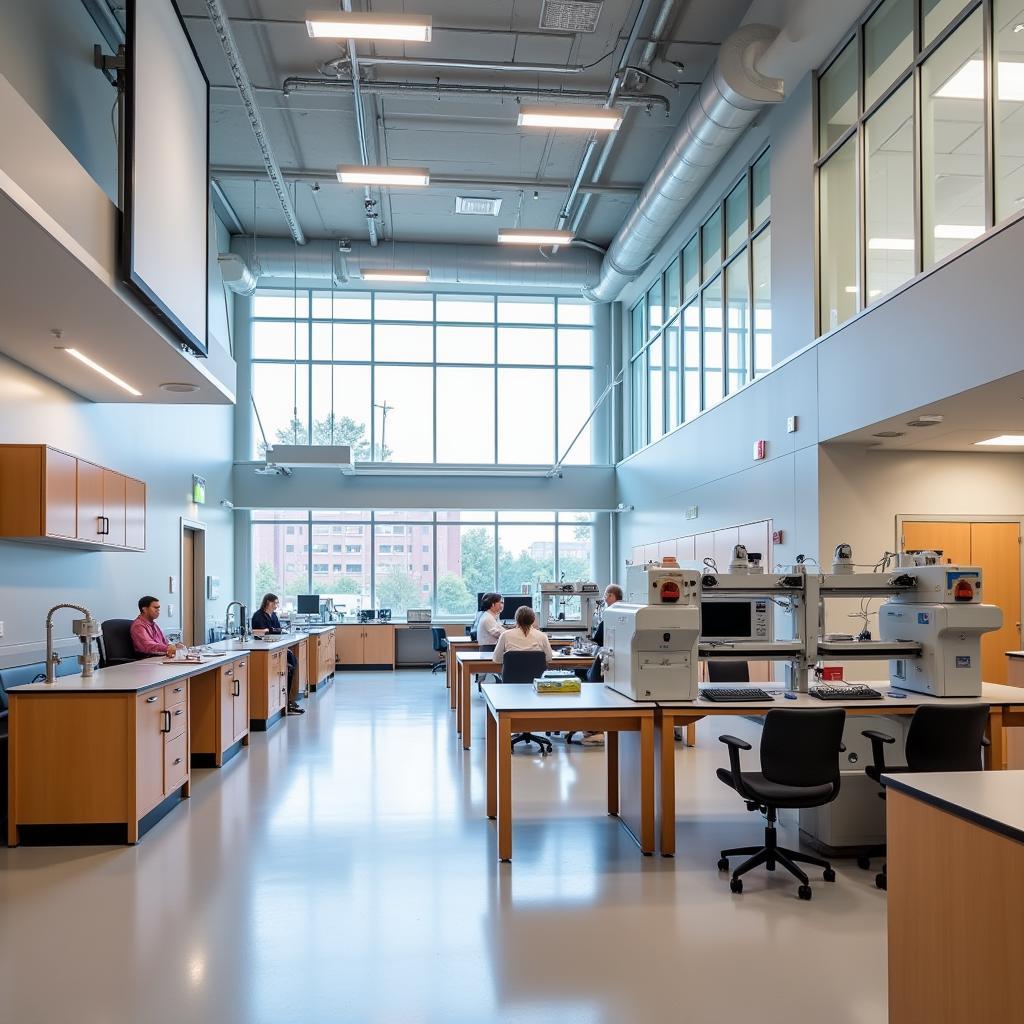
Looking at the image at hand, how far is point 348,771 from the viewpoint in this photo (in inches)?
262

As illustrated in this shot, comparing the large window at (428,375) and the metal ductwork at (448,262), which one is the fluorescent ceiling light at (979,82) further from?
the large window at (428,375)

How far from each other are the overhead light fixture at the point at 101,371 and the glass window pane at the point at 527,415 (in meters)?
8.02

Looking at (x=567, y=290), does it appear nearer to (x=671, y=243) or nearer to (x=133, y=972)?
(x=671, y=243)

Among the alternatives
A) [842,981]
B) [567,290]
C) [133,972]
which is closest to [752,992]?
[842,981]

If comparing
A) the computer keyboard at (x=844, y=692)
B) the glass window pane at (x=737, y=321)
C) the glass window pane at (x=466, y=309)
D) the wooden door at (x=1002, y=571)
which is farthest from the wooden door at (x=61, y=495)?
the glass window pane at (x=466, y=309)

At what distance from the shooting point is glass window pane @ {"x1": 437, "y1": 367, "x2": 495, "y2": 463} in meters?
15.1

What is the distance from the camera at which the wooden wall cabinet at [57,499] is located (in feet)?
20.1

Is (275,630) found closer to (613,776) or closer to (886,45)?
(613,776)

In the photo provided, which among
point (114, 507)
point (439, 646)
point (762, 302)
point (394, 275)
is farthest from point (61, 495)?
point (439, 646)

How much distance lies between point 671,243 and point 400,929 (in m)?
10.1

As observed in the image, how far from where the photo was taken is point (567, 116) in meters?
7.41

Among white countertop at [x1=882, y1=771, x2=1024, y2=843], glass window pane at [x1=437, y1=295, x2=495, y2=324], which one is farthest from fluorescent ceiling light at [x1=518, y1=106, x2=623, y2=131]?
glass window pane at [x1=437, y1=295, x2=495, y2=324]

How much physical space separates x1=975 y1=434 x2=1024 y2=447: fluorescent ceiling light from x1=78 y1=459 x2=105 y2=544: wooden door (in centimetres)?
703

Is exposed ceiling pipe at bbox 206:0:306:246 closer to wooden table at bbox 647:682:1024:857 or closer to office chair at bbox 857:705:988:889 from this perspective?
wooden table at bbox 647:682:1024:857
